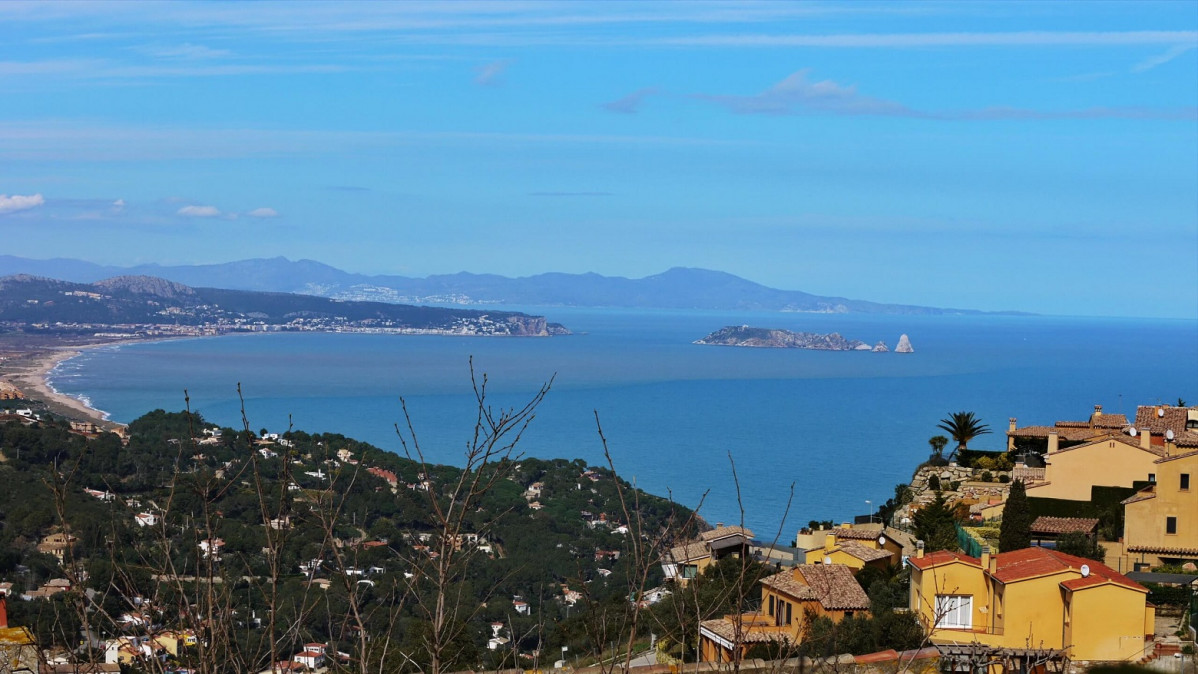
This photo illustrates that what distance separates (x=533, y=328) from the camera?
174 m

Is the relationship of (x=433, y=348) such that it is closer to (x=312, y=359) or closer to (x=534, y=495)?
(x=312, y=359)

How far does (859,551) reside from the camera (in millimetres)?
16609

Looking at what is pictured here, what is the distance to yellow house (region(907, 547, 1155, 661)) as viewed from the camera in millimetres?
10680

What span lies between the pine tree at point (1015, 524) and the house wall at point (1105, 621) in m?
3.89

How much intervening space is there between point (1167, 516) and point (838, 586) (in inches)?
164

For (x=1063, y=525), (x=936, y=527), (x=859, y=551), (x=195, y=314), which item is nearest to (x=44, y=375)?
(x=859, y=551)

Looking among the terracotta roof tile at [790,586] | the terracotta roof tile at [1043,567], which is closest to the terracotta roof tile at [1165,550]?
the terracotta roof tile at [1043,567]

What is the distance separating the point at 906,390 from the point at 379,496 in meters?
66.4

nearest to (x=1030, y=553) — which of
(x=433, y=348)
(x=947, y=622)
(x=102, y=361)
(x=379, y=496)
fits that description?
(x=947, y=622)

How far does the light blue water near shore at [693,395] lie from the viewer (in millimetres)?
52031

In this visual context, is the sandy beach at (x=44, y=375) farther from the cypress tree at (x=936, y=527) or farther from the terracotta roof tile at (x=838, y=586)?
the terracotta roof tile at (x=838, y=586)

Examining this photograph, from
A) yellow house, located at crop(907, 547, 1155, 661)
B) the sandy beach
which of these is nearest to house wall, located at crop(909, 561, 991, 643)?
yellow house, located at crop(907, 547, 1155, 661)

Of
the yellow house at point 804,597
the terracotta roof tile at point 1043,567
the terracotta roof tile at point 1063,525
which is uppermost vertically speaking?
the terracotta roof tile at point 1043,567

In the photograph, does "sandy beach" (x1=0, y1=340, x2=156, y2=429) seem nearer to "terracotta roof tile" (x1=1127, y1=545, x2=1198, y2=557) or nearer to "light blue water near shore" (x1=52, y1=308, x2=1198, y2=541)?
"light blue water near shore" (x1=52, y1=308, x2=1198, y2=541)
